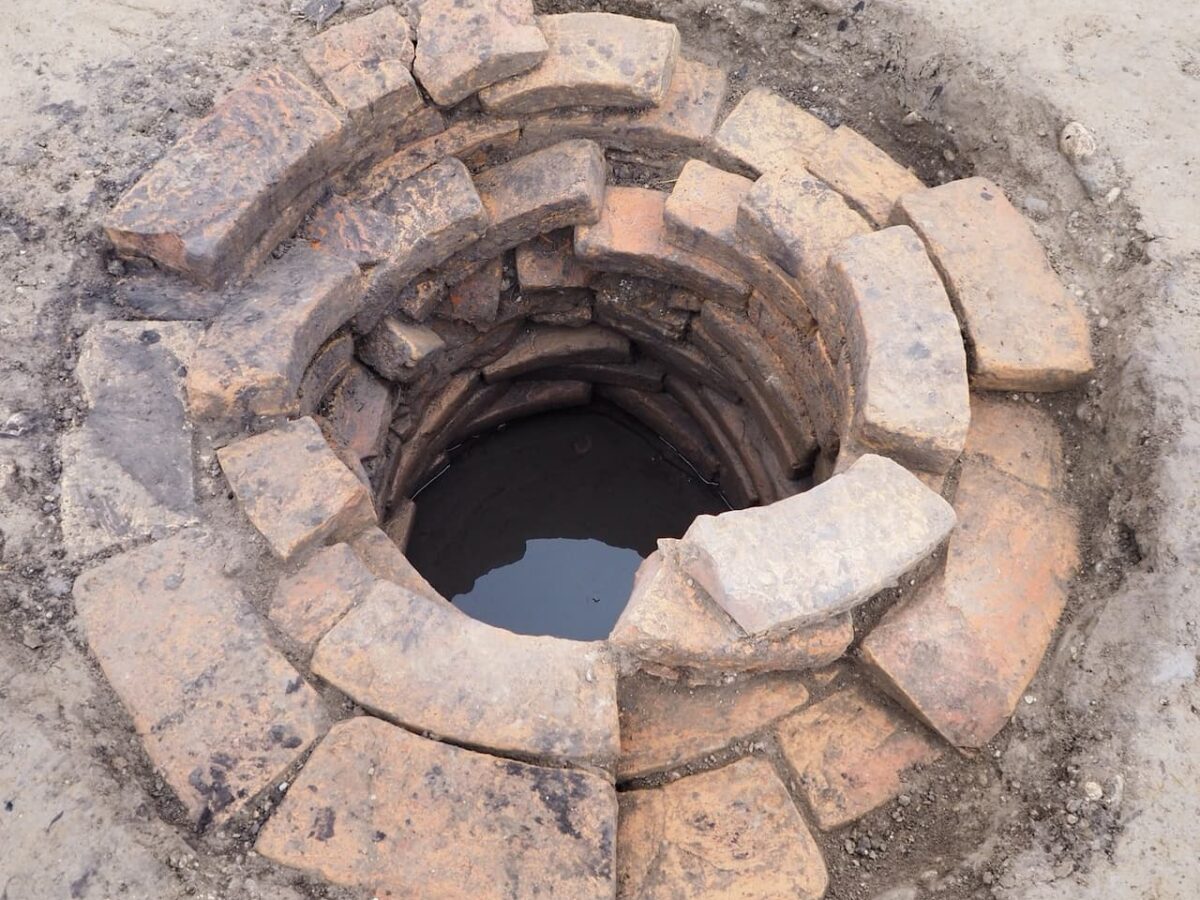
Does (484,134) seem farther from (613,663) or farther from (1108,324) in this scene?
(1108,324)

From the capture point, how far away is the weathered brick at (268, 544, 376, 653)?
264 cm

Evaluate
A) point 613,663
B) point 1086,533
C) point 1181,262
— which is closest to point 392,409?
point 613,663

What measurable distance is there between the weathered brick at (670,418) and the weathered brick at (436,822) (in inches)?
114

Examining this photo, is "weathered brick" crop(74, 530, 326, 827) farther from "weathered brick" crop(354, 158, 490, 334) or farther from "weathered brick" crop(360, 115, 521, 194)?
"weathered brick" crop(360, 115, 521, 194)

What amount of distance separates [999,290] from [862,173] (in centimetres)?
75

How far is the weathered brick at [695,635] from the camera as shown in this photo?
255 centimetres

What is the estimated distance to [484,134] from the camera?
3582mm

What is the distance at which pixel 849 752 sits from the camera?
2.71 metres

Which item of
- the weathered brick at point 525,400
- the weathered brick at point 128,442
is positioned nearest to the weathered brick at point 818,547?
the weathered brick at point 128,442

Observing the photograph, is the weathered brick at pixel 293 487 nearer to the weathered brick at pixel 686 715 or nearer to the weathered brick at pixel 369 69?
the weathered brick at pixel 686 715

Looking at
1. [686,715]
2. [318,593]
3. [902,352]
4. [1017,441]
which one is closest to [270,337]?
[318,593]

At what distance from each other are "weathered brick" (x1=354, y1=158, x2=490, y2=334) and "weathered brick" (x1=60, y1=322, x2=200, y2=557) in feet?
2.34

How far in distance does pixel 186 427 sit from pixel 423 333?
1188 millimetres

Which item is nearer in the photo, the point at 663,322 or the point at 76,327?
the point at 76,327
